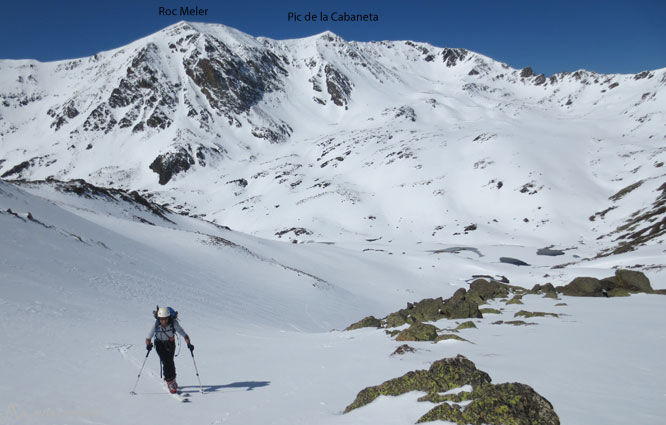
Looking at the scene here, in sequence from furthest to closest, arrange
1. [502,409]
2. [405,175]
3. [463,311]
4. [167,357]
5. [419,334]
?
[405,175]
[463,311]
[419,334]
[167,357]
[502,409]

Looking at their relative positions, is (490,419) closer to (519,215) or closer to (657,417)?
(657,417)

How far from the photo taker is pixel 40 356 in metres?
9.23

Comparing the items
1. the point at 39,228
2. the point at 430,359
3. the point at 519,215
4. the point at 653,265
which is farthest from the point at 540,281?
the point at 519,215

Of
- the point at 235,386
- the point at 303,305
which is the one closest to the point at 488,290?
the point at 303,305

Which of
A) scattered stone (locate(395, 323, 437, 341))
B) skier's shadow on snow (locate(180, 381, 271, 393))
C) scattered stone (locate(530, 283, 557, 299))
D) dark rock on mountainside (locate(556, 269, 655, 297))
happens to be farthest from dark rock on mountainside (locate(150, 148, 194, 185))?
skier's shadow on snow (locate(180, 381, 271, 393))

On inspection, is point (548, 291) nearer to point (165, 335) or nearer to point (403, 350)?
point (403, 350)

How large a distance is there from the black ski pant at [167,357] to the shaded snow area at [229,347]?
47cm

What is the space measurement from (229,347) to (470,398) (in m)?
10.1

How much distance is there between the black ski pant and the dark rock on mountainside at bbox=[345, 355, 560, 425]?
15.4ft

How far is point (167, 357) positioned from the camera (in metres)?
9.08

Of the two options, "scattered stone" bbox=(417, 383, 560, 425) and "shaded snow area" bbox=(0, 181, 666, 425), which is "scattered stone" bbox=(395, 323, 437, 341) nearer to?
"shaded snow area" bbox=(0, 181, 666, 425)

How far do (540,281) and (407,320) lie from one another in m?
36.1

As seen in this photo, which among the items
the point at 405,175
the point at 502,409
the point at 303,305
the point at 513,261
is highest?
the point at 405,175

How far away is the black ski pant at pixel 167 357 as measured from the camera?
8781 mm
